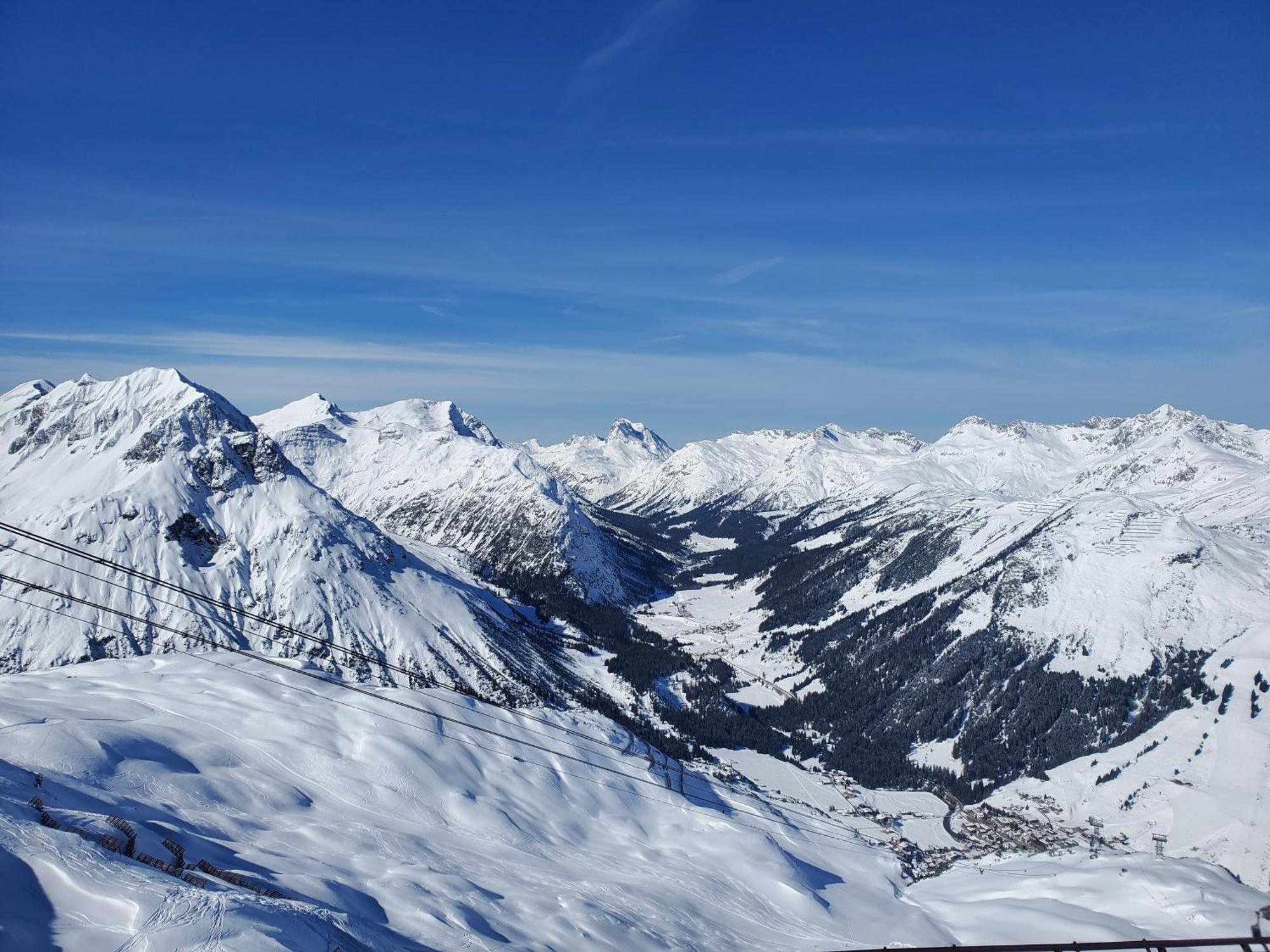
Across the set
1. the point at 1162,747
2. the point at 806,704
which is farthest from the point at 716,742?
the point at 1162,747

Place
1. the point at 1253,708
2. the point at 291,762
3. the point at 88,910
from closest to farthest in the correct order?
the point at 88,910 < the point at 291,762 < the point at 1253,708

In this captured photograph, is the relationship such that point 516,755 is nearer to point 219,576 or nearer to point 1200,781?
point 1200,781

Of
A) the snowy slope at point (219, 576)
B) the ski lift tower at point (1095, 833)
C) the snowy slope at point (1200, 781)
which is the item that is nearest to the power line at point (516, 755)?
the ski lift tower at point (1095, 833)

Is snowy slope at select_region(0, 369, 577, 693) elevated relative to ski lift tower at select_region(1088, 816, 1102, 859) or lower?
elevated

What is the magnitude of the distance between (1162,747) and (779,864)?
4231 inches

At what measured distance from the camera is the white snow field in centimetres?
2383

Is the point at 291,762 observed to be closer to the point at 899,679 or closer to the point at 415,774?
the point at 415,774

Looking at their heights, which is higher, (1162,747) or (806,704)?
(1162,747)

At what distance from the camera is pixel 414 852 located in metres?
47.2

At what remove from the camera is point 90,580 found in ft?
559

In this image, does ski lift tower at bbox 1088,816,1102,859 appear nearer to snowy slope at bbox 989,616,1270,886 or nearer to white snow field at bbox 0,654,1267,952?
snowy slope at bbox 989,616,1270,886

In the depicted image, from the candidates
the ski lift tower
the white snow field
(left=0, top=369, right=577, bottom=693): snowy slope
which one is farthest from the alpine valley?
the ski lift tower

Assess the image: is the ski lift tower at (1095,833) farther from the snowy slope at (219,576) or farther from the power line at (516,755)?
the snowy slope at (219,576)

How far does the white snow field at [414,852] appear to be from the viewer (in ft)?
78.2
